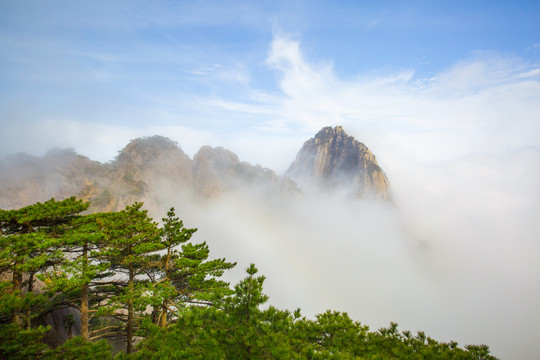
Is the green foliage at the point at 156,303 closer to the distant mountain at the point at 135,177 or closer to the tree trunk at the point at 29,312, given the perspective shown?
the tree trunk at the point at 29,312

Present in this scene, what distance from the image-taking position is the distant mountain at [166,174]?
189 feet

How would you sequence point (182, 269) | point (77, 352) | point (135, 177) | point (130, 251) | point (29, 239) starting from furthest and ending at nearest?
point (135, 177) < point (182, 269) < point (130, 251) < point (29, 239) < point (77, 352)

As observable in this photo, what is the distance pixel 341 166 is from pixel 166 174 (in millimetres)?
112857

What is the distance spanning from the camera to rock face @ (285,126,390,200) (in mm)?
153125

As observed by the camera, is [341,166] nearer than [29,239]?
No

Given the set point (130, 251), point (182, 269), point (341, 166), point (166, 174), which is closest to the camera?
point (130, 251)

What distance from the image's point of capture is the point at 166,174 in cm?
8694

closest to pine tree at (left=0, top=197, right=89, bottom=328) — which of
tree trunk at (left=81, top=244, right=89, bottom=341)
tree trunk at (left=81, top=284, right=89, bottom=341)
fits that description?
tree trunk at (left=81, top=244, right=89, bottom=341)

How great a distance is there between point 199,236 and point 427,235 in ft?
593

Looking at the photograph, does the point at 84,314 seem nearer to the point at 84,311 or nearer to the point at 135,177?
the point at 84,311

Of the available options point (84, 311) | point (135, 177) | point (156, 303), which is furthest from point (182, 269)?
point (135, 177)

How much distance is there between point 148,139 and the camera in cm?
9069

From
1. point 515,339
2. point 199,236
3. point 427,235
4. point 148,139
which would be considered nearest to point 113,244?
point 199,236

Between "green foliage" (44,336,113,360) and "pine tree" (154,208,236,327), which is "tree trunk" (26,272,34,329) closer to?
"green foliage" (44,336,113,360)
